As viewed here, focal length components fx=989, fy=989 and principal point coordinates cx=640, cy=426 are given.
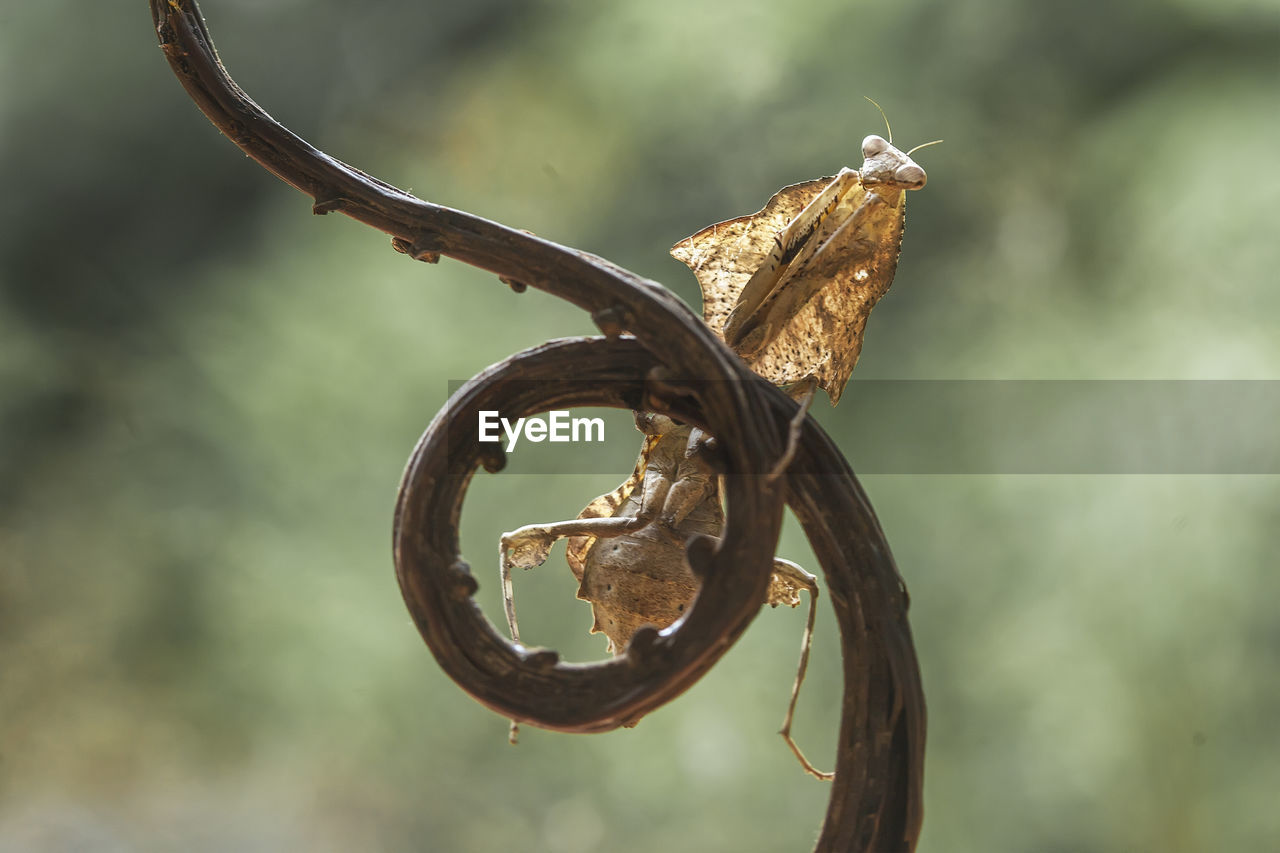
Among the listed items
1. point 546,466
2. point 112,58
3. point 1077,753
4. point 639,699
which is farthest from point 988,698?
point 112,58

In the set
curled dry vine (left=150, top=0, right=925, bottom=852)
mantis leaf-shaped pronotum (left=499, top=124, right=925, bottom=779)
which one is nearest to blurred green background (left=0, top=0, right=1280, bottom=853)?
mantis leaf-shaped pronotum (left=499, top=124, right=925, bottom=779)

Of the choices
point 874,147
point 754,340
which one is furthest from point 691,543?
point 874,147

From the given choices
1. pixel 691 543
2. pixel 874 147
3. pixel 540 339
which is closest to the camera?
pixel 691 543

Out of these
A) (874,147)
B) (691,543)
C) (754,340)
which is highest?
(874,147)

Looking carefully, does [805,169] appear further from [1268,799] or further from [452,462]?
[452,462]

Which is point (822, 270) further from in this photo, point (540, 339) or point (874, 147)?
point (540, 339)

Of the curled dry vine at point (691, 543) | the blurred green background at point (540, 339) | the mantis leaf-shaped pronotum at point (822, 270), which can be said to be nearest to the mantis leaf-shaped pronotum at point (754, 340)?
the mantis leaf-shaped pronotum at point (822, 270)

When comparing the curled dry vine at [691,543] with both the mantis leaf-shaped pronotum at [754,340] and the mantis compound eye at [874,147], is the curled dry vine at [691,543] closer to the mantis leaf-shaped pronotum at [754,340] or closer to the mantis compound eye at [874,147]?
the mantis leaf-shaped pronotum at [754,340]
